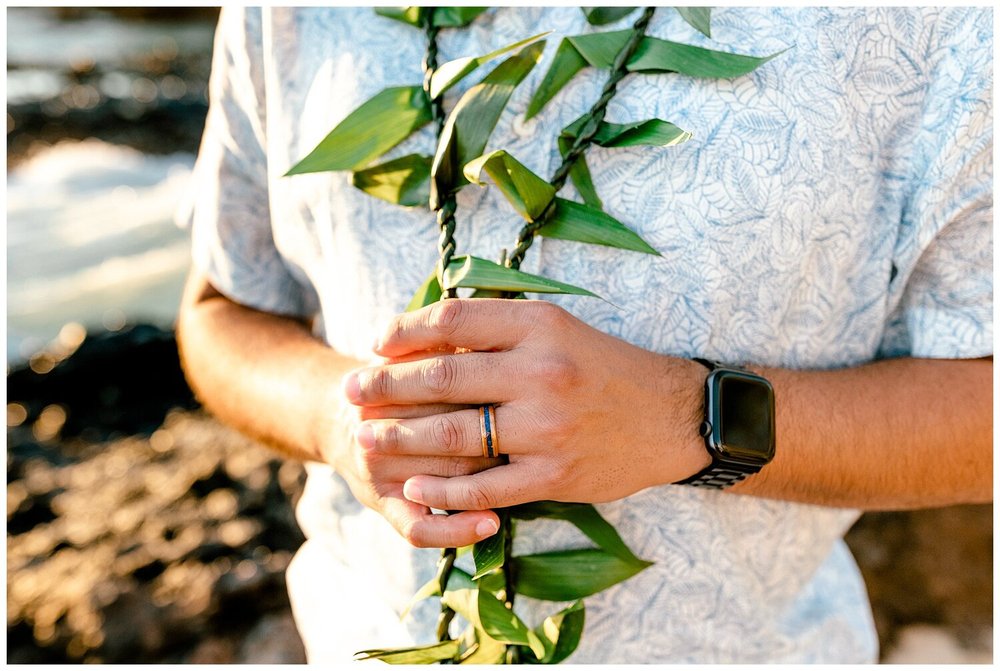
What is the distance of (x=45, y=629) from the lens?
93.9 inches

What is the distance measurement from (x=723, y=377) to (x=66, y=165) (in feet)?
21.9

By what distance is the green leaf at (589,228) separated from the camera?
3.31 feet

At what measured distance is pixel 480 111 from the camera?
1.02 meters

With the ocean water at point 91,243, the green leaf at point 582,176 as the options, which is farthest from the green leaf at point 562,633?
the ocean water at point 91,243

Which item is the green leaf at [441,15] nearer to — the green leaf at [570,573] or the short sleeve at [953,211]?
the short sleeve at [953,211]

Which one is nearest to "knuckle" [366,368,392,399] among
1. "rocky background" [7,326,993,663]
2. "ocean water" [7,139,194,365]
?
"rocky background" [7,326,993,663]

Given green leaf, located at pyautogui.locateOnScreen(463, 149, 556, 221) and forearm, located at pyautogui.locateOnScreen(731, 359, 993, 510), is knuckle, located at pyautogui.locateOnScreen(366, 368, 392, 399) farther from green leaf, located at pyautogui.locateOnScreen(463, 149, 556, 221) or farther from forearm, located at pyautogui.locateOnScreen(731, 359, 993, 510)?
forearm, located at pyautogui.locateOnScreen(731, 359, 993, 510)

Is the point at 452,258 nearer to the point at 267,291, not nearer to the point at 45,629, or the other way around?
the point at 267,291

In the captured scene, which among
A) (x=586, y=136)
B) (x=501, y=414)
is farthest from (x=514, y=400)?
(x=586, y=136)

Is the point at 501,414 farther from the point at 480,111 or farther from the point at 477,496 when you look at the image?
the point at 480,111

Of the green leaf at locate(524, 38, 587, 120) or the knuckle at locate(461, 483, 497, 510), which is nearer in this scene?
the knuckle at locate(461, 483, 497, 510)

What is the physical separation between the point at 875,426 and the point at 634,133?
54 centimetres

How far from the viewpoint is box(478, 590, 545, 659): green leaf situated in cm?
103

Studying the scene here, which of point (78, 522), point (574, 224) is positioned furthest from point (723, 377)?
point (78, 522)
